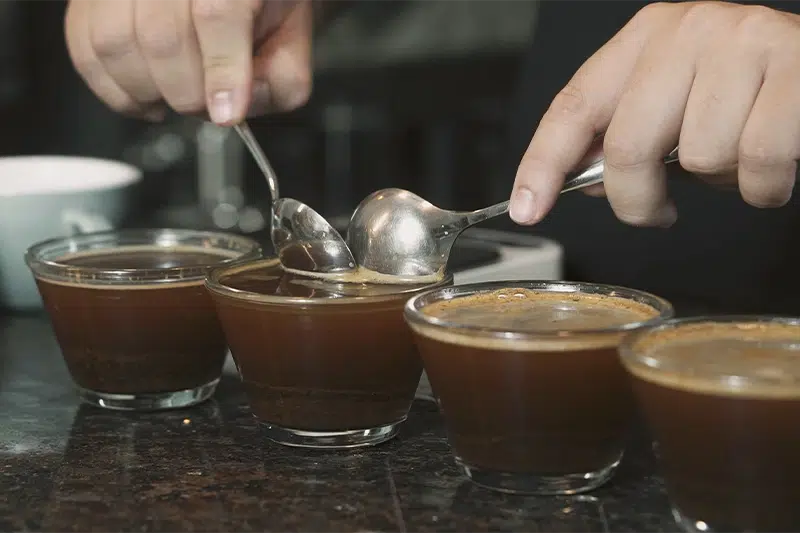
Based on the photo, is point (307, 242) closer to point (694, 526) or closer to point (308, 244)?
point (308, 244)

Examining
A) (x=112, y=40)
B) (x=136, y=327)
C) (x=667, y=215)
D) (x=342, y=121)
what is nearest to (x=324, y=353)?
(x=136, y=327)

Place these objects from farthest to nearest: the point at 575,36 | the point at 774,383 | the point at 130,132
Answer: the point at 130,132 < the point at 575,36 < the point at 774,383

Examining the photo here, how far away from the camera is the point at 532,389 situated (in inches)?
31.1

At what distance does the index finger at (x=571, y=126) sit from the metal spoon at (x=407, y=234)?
2cm

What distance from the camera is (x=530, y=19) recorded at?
310 cm

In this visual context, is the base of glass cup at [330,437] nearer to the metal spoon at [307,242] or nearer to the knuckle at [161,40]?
the metal spoon at [307,242]

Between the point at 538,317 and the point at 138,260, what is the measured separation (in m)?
0.42

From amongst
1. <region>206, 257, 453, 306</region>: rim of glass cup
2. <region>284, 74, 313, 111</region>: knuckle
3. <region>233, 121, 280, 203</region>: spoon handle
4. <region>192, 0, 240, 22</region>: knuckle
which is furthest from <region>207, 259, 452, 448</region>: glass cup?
<region>284, 74, 313, 111</region>: knuckle

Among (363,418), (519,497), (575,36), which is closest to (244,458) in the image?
(363,418)

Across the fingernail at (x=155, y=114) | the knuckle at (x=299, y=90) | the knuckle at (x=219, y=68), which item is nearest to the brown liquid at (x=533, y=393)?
the knuckle at (x=219, y=68)

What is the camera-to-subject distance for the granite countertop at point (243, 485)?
0.79m

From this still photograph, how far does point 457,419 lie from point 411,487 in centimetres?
6

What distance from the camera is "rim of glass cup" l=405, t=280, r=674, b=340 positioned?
30.5 inches

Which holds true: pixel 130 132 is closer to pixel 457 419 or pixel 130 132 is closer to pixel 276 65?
pixel 276 65
